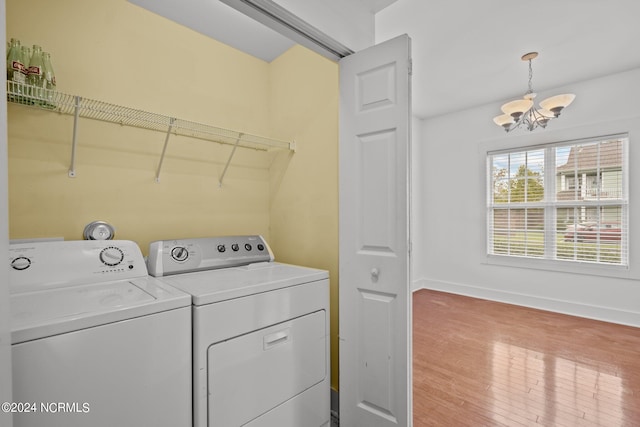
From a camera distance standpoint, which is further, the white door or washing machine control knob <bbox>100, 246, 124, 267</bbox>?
the white door

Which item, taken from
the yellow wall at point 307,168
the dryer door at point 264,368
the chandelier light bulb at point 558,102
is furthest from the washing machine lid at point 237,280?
the chandelier light bulb at point 558,102

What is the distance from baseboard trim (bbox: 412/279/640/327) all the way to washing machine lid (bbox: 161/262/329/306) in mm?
3634

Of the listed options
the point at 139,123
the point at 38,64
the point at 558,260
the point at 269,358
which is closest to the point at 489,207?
the point at 558,260

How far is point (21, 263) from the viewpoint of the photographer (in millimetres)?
1148

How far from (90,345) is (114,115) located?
124 centimetres

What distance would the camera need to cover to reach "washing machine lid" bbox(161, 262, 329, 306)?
1.19 meters

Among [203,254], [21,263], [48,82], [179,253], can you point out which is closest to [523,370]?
[203,254]

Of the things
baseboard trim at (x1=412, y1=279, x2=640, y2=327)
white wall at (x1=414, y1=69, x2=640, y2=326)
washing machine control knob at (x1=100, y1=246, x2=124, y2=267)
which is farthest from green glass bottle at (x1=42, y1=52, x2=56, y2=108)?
baseboard trim at (x1=412, y1=279, x2=640, y2=327)

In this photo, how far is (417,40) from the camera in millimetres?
2680

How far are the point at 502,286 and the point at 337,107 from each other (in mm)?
3793

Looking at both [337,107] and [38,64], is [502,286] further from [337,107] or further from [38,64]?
[38,64]

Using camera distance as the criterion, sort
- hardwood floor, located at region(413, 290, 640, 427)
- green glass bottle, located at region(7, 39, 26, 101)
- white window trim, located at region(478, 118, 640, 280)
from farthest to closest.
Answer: white window trim, located at region(478, 118, 640, 280) → hardwood floor, located at region(413, 290, 640, 427) → green glass bottle, located at region(7, 39, 26, 101)

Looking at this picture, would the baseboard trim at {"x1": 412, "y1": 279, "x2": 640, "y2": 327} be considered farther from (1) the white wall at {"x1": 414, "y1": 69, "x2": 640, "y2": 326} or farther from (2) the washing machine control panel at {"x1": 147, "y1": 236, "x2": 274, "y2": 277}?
(2) the washing machine control panel at {"x1": 147, "y1": 236, "x2": 274, "y2": 277}

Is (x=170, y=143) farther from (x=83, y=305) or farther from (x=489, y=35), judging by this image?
(x=489, y=35)
